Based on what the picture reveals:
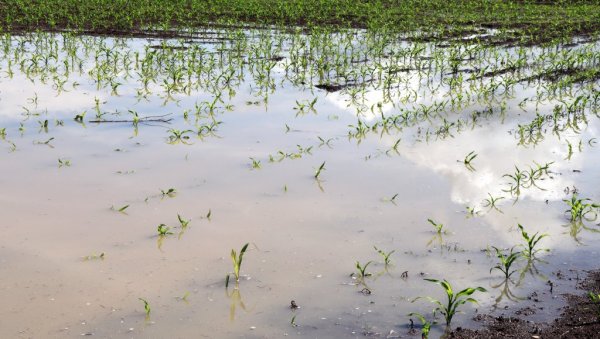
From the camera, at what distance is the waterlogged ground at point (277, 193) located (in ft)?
13.1

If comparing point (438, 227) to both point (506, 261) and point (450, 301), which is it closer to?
point (506, 261)

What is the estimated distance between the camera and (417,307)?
3.99 meters

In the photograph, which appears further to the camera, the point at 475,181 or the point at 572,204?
the point at 475,181

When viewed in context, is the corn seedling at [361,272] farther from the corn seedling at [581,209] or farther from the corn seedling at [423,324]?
the corn seedling at [581,209]

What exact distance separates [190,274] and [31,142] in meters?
3.64

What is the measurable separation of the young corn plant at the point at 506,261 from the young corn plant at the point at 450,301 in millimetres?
338

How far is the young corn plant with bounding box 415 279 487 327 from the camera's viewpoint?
12.4 ft

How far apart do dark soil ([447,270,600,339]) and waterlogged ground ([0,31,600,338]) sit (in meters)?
0.12

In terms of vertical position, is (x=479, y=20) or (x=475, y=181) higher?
(x=479, y=20)

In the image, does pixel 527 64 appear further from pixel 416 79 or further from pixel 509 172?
pixel 509 172

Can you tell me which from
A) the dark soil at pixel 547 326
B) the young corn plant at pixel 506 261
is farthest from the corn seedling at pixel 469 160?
the dark soil at pixel 547 326

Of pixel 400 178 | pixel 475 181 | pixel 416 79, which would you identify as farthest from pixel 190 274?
pixel 416 79

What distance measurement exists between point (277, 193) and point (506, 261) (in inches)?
83.7

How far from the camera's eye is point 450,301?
378 centimetres
